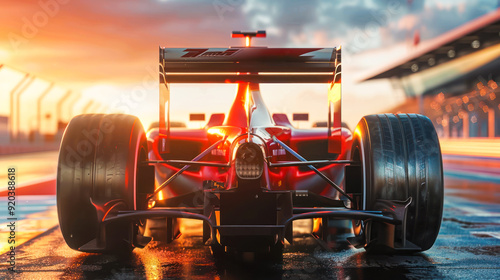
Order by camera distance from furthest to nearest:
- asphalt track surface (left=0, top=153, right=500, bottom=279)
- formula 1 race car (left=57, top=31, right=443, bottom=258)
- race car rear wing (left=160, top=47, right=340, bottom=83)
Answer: race car rear wing (left=160, top=47, right=340, bottom=83), asphalt track surface (left=0, top=153, right=500, bottom=279), formula 1 race car (left=57, top=31, right=443, bottom=258)

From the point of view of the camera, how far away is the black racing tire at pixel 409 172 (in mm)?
3838

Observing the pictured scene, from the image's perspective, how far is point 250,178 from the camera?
11.9ft

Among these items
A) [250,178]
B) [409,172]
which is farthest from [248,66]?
[409,172]

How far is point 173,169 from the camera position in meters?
5.37

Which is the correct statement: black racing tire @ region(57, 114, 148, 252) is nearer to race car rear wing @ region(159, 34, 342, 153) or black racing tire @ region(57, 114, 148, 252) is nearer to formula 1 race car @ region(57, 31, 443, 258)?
formula 1 race car @ region(57, 31, 443, 258)

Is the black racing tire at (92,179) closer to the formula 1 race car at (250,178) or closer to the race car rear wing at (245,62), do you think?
the formula 1 race car at (250,178)

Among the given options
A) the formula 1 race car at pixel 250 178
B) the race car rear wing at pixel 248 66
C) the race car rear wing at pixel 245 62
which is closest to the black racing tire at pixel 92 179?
the formula 1 race car at pixel 250 178

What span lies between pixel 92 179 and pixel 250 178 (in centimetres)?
128

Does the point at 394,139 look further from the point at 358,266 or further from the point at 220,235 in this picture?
the point at 220,235

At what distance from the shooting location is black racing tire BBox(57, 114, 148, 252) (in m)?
3.84

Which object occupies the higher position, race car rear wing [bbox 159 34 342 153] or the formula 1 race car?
race car rear wing [bbox 159 34 342 153]

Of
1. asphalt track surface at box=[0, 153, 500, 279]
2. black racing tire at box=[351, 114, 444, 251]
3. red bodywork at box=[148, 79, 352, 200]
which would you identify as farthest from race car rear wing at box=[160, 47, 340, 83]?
asphalt track surface at box=[0, 153, 500, 279]

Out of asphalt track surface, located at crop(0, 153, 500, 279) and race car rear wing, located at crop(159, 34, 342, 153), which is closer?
asphalt track surface, located at crop(0, 153, 500, 279)

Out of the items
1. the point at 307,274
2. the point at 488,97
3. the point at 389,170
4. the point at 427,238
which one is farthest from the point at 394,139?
the point at 488,97
